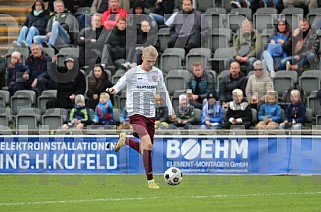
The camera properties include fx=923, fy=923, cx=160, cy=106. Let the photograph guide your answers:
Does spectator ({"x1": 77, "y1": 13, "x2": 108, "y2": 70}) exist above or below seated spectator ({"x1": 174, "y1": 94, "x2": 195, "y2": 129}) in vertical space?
above

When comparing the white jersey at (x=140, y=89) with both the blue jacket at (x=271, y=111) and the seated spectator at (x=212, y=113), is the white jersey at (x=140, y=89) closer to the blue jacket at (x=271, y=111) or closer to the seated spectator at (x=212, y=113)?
the seated spectator at (x=212, y=113)

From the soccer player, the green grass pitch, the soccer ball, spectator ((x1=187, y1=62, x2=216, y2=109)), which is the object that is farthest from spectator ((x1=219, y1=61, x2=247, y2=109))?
the soccer ball

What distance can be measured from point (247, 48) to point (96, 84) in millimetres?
3681

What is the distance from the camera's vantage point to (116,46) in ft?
74.6

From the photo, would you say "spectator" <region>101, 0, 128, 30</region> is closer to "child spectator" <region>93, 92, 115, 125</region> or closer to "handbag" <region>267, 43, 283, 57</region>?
"child spectator" <region>93, 92, 115, 125</region>

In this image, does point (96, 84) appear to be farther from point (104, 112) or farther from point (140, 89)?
point (140, 89)

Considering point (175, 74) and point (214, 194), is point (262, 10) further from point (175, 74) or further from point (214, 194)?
point (214, 194)

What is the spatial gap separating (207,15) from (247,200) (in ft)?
34.0

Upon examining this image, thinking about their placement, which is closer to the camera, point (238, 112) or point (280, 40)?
point (238, 112)

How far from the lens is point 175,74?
21.7 meters

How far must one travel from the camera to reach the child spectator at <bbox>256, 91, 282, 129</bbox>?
20089 mm

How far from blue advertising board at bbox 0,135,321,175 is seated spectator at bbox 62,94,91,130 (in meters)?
1.58

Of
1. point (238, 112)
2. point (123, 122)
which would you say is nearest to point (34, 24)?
point (123, 122)

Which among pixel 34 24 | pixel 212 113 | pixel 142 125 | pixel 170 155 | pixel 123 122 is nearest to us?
pixel 142 125
